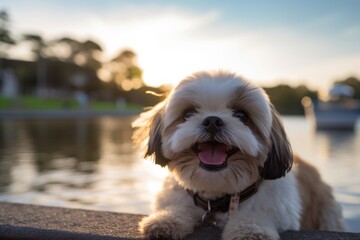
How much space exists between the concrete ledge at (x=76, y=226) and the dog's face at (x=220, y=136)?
0.39m

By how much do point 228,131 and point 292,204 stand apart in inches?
31.9

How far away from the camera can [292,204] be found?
10.2 ft

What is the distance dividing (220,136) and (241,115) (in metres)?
0.29

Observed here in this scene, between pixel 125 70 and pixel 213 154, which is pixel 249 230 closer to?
pixel 213 154

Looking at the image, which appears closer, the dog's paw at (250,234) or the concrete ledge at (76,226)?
the dog's paw at (250,234)

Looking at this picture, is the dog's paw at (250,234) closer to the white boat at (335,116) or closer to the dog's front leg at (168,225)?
the dog's front leg at (168,225)

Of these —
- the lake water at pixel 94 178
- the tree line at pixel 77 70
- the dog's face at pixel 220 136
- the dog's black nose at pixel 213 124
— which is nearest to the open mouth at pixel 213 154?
the dog's face at pixel 220 136

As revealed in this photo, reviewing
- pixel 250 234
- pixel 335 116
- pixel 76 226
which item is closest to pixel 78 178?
pixel 76 226

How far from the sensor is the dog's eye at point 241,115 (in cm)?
290

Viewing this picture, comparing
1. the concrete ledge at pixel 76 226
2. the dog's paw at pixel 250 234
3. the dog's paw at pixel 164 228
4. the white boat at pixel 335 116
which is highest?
the dog's paw at pixel 250 234

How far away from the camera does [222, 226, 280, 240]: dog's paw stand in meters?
2.54

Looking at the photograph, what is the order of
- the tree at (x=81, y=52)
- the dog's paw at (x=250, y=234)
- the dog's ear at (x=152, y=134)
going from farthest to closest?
the tree at (x=81, y=52)
the dog's ear at (x=152, y=134)
the dog's paw at (x=250, y=234)

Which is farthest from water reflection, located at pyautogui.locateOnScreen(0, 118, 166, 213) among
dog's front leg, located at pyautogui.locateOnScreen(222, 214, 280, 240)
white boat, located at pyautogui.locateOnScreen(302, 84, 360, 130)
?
white boat, located at pyautogui.locateOnScreen(302, 84, 360, 130)

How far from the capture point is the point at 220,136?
2691 millimetres
